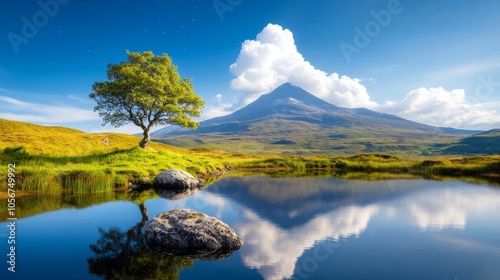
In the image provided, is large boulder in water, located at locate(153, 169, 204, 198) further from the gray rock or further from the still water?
the still water

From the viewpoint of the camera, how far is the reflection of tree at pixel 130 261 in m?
11.0

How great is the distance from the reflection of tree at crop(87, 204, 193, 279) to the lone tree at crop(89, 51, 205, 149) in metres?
30.9

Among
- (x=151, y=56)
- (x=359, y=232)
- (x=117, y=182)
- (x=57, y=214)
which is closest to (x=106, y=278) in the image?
(x=57, y=214)

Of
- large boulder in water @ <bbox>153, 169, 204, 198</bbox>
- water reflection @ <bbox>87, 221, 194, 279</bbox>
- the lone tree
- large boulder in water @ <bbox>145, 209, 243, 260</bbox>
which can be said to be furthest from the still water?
the lone tree

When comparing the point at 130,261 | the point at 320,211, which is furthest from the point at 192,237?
the point at 320,211

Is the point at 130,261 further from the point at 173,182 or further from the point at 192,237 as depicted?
the point at 173,182

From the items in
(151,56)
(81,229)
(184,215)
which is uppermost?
(151,56)

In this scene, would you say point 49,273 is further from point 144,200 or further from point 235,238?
point 144,200

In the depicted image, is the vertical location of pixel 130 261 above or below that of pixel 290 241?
above

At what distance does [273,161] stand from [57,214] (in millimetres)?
53587

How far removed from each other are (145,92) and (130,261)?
35952 millimetres

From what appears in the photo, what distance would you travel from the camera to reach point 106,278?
419 inches

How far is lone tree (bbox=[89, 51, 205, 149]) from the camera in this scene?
1710 inches

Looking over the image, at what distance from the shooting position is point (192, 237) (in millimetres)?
13734
